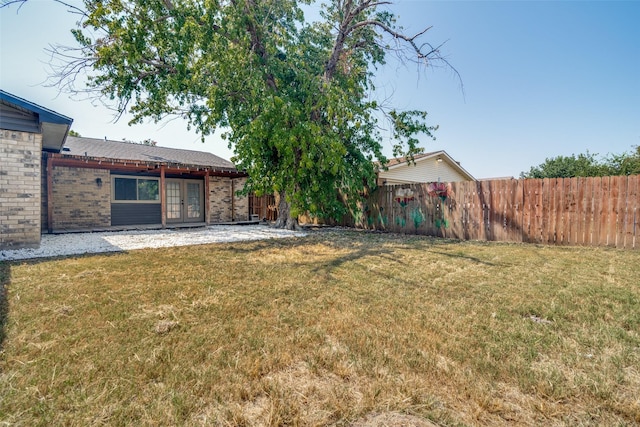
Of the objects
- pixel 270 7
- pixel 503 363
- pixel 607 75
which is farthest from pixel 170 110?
pixel 607 75

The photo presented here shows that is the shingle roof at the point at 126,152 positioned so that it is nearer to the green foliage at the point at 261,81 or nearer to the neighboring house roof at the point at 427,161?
the green foliage at the point at 261,81

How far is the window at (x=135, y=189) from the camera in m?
12.3

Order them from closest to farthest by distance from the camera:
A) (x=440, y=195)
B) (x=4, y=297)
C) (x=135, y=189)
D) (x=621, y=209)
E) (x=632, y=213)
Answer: (x=4, y=297), (x=632, y=213), (x=621, y=209), (x=440, y=195), (x=135, y=189)

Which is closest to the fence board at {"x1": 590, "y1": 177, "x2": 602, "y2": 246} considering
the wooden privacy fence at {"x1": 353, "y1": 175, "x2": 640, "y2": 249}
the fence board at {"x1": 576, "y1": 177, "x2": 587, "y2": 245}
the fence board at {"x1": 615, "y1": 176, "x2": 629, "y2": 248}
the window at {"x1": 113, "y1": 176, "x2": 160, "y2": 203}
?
the wooden privacy fence at {"x1": 353, "y1": 175, "x2": 640, "y2": 249}

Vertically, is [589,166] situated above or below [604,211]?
above

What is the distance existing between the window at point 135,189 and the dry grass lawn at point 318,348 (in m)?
8.82

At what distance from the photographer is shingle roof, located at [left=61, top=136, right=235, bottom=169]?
36.5ft

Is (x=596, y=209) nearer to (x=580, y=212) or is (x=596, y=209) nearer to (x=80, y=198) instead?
(x=580, y=212)

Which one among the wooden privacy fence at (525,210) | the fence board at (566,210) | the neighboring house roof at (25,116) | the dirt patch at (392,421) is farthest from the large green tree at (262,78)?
the dirt patch at (392,421)

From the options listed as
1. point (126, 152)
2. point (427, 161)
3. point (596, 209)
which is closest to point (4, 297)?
point (126, 152)

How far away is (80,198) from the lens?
1127 cm

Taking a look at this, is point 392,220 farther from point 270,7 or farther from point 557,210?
point 270,7

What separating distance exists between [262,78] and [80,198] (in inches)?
340

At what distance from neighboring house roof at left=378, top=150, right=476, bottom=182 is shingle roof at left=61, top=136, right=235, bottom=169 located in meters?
8.53
